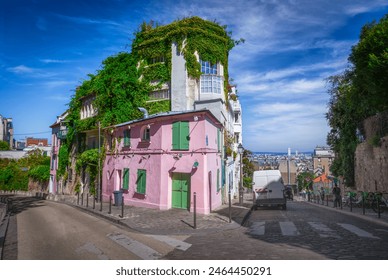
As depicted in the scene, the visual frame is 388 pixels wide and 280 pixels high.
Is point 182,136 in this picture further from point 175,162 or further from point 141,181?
point 141,181

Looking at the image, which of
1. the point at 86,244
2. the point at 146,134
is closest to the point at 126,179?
the point at 146,134

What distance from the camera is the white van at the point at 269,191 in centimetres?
1875

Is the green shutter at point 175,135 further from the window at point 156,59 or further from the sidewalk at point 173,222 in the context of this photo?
the window at point 156,59

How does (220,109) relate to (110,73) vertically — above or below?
below

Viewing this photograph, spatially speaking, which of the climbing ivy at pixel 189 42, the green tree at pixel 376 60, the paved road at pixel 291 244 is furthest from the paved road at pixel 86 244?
the climbing ivy at pixel 189 42

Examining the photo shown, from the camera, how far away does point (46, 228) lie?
35.7ft

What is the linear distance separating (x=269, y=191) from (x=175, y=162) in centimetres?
719

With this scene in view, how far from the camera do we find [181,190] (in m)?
15.5

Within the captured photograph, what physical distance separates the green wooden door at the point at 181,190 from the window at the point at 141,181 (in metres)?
2.04

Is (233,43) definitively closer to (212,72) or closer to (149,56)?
(212,72)

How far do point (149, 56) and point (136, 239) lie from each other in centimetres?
2021

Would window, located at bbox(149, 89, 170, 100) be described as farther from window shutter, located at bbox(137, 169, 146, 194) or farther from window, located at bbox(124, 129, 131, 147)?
window shutter, located at bbox(137, 169, 146, 194)
